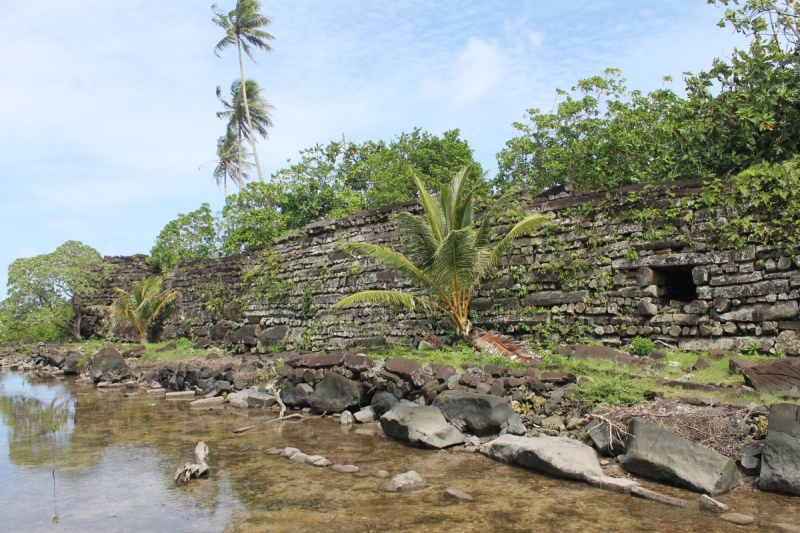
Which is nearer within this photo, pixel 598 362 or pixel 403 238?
pixel 598 362

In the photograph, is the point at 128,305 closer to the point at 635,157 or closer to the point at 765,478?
the point at 635,157

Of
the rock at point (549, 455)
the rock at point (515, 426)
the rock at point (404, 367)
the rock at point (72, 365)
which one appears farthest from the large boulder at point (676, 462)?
the rock at point (72, 365)

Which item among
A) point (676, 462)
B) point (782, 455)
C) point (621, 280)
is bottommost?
point (676, 462)

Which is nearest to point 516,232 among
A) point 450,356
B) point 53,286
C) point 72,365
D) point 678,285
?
point 450,356

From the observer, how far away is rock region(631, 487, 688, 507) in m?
5.15

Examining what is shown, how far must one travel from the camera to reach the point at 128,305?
22.4 meters

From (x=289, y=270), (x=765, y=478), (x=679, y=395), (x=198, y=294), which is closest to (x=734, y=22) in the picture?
(x=679, y=395)

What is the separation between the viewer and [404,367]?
9.45 m

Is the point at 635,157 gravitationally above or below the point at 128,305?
above

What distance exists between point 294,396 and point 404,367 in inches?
103

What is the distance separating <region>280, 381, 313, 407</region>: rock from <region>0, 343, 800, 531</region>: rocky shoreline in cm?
2

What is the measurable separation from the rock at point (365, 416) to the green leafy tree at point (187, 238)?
17945 millimetres

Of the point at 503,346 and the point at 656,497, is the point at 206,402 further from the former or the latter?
the point at 656,497

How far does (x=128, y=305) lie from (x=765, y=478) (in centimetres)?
2180
